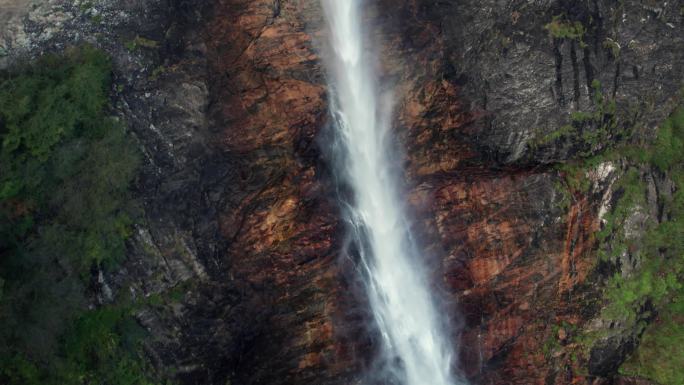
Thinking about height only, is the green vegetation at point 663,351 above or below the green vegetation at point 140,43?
below

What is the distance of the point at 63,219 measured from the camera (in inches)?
704

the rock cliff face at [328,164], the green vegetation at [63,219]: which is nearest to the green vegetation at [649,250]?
the rock cliff face at [328,164]

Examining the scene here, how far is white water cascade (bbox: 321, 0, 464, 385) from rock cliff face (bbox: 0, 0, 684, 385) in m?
0.55

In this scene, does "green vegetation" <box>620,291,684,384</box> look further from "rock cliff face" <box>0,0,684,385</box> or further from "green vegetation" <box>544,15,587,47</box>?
"green vegetation" <box>544,15,587,47</box>

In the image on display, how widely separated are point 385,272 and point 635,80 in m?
9.66

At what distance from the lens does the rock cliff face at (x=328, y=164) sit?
18.6 meters

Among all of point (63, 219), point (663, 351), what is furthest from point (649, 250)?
point (63, 219)

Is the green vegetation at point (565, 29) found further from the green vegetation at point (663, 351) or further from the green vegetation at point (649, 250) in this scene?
the green vegetation at point (663, 351)

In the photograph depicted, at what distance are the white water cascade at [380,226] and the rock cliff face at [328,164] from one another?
0.55m

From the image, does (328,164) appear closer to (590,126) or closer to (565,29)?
(590,126)

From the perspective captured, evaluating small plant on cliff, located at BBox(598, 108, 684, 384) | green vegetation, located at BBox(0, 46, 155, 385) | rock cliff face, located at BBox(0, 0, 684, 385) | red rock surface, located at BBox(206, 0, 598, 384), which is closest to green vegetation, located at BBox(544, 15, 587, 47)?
rock cliff face, located at BBox(0, 0, 684, 385)

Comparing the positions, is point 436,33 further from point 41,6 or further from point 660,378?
point 660,378

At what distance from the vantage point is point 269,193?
1892 cm

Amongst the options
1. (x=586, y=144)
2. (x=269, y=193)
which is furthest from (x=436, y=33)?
(x=269, y=193)
